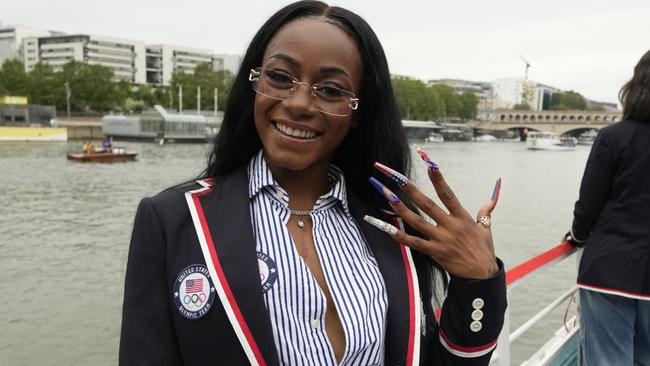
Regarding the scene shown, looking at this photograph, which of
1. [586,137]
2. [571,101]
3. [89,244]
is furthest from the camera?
[571,101]

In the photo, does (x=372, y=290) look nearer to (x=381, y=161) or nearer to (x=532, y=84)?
(x=381, y=161)

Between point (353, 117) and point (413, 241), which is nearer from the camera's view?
point (413, 241)

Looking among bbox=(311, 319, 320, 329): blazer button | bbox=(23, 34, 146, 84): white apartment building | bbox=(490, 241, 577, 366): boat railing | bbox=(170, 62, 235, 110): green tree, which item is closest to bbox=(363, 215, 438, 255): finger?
bbox=(311, 319, 320, 329): blazer button

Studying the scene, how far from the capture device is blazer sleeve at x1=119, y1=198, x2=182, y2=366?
1.08 metres

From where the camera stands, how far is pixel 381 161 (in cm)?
138

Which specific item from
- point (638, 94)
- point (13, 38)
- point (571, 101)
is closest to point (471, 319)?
point (638, 94)

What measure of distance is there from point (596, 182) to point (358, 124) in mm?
1171

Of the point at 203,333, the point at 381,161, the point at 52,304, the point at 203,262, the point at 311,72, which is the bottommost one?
the point at 52,304

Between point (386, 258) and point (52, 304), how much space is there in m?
8.47

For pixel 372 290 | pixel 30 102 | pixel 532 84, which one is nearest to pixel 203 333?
pixel 372 290

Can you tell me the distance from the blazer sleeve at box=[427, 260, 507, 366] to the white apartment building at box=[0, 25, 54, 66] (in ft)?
373

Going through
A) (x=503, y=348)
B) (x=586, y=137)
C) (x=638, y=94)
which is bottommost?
(x=586, y=137)

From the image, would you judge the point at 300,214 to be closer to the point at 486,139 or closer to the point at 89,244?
the point at 89,244

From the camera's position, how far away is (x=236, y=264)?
1095mm
